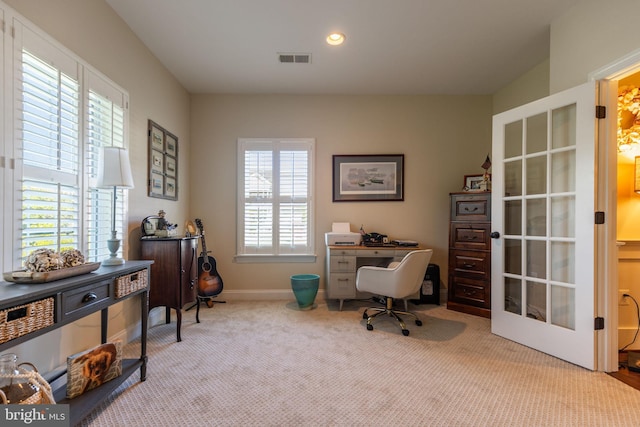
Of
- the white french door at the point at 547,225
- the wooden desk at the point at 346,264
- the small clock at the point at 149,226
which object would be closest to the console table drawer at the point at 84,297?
the small clock at the point at 149,226

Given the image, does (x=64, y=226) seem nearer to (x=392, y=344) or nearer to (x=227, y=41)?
(x=227, y=41)

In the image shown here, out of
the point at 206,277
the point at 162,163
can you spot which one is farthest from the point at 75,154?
the point at 206,277

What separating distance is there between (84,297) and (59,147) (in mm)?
1053

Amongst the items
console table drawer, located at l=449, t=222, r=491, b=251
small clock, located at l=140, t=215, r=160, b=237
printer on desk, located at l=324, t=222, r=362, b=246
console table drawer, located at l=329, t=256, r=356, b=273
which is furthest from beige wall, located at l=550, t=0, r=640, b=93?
small clock, located at l=140, t=215, r=160, b=237

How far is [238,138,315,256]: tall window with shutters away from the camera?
158 inches

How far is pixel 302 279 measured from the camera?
3.54 metres

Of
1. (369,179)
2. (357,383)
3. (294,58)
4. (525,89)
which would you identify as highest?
(294,58)

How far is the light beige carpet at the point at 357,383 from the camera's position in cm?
165

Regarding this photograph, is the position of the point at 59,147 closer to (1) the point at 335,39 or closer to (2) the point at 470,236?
(1) the point at 335,39

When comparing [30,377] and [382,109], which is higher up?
[382,109]

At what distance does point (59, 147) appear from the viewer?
6.18ft

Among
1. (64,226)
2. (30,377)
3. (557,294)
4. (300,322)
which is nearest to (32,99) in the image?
(64,226)

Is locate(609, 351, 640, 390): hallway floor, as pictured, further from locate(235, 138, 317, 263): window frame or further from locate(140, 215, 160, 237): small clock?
locate(140, 215, 160, 237): small clock

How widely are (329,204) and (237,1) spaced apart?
2464 mm
